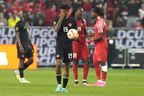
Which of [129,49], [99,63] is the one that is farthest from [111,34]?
[99,63]

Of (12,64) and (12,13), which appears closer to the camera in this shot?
(12,64)

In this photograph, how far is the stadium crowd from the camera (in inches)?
1324

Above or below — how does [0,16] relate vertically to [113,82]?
above

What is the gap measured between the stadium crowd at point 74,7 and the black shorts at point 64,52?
49.4 ft

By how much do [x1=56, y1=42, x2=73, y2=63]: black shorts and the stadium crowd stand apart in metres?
15.0

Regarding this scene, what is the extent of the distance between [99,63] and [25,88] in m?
3.17

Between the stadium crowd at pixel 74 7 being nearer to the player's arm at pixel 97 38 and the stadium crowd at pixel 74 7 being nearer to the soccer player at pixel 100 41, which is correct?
the soccer player at pixel 100 41

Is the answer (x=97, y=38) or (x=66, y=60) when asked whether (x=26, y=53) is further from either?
(x=66, y=60)

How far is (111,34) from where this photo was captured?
106 ft

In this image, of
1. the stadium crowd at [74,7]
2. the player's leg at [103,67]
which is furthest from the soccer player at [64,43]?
the stadium crowd at [74,7]

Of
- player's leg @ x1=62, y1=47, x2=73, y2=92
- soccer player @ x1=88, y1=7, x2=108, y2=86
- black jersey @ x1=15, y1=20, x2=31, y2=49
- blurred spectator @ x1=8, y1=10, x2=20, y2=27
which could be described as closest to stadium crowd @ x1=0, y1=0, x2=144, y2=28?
blurred spectator @ x1=8, y1=10, x2=20, y2=27

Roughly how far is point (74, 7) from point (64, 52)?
55.5 feet

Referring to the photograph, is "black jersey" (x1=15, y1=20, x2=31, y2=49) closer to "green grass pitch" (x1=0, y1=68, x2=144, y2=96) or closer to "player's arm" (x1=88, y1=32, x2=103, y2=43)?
"green grass pitch" (x1=0, y1=68, x2=144, y2=96)

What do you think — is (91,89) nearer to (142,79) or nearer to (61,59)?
(61,59)
